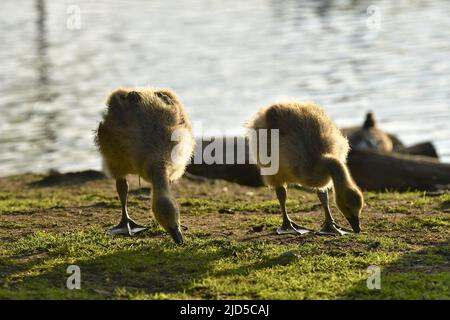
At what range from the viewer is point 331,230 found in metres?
9.82

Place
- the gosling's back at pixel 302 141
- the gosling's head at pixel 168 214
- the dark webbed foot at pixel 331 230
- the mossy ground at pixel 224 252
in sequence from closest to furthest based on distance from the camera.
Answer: the mossy ground at pixel 224 252, the gosling's head at pixel 168 214, the gosling's back at pixel 302 141, the dark webbed foot at pixel 331 230

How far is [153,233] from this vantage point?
384 inches

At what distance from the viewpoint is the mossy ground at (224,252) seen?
7.46 m

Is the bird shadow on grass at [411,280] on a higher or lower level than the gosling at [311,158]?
lower

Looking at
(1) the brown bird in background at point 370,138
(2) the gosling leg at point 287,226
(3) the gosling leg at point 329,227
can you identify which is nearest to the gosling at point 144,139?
(2) the gosling leg at point 287,226

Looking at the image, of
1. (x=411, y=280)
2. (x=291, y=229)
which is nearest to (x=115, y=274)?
(x=291, y=229)

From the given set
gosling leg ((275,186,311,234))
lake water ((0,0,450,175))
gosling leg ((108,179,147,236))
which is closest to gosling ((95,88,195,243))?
gosling leg ((108,179,147,236))

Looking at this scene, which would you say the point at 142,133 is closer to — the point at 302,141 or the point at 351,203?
the point at 302,141

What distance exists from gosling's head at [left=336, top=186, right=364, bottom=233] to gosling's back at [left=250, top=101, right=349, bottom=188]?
34cm

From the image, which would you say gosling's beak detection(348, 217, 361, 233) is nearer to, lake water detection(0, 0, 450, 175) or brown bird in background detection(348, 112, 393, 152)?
brown bird in background detection(348, 112, 393, 152)

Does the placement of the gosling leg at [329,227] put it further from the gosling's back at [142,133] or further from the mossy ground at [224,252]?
the gosling's back at [142,133]

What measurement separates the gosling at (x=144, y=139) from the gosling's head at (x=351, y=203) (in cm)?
189

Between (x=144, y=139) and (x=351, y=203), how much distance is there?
8.02 feet
